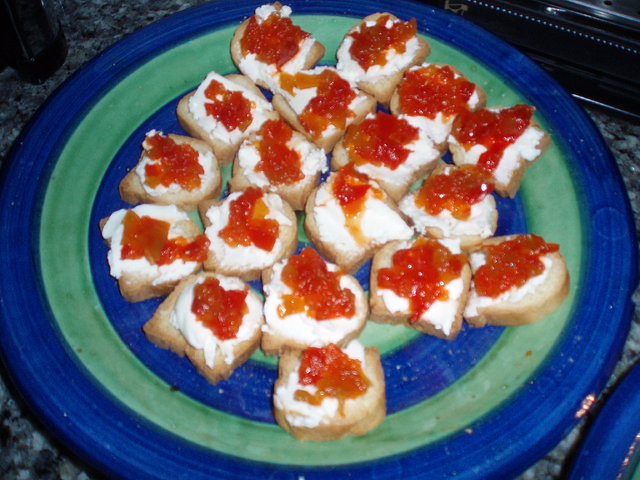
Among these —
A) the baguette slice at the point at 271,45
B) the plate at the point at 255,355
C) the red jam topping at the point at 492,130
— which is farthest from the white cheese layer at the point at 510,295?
the baguette slice at the point at 271,45

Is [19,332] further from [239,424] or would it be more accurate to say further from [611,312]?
[611,312]

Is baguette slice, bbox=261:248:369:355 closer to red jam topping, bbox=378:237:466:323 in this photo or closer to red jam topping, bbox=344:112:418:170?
red jam topping, bbox=378:237:466:323

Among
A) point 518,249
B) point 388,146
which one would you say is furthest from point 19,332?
point 518,249

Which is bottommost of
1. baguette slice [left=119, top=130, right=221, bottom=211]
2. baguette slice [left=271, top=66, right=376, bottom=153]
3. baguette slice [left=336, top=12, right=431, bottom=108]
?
baguette slice [left=119, top=130, right=221, bottom=211]

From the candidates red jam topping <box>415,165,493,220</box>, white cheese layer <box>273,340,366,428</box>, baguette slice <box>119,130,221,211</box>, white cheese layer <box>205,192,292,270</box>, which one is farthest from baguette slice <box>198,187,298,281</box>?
red jam topping <box>415,165,493,220</box>

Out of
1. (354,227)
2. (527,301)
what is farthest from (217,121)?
(527,301)

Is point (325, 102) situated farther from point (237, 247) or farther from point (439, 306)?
point (439, 306)

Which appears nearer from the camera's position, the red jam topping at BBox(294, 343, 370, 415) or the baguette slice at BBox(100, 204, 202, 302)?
the red jam topping at BBox(294, 343, 370, 415)
